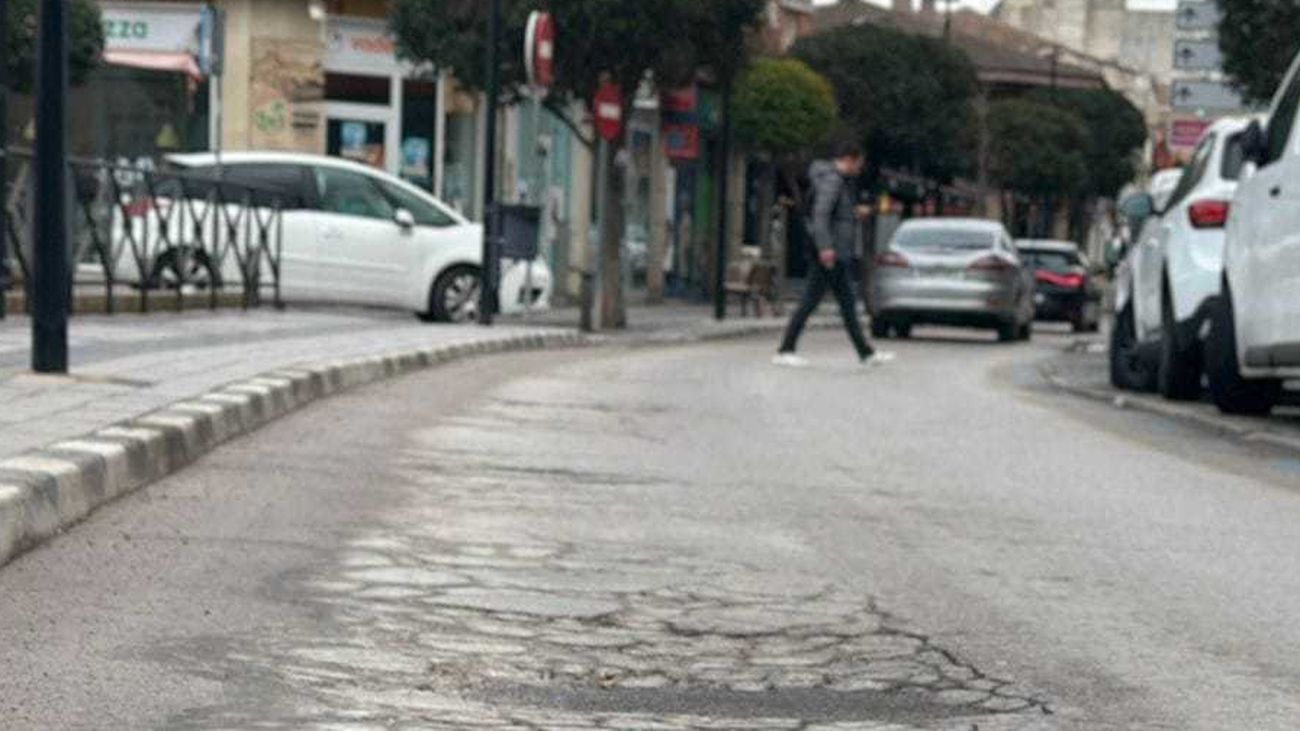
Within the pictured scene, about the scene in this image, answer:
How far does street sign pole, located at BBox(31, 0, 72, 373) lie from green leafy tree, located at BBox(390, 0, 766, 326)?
789 inches

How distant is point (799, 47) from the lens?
59906mm

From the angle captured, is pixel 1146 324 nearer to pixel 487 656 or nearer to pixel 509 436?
pixel 509 436

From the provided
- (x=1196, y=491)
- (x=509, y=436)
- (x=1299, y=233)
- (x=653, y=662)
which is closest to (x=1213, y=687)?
(x=653, y=662)

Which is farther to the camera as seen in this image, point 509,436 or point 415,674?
point 509,436

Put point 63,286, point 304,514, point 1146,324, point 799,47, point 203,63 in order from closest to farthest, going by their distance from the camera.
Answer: point 304,514, point 63,286, point 1146,324, point 203,63, point 799,47

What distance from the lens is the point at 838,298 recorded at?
889 inches

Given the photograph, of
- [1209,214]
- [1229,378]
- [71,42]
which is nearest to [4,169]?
[1209,214]

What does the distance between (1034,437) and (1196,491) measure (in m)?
2.93

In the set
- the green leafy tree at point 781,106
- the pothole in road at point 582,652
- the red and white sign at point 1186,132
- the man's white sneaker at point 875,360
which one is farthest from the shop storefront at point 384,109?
the pothole in road at point 582,652

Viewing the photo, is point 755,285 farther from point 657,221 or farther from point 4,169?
point 4,169

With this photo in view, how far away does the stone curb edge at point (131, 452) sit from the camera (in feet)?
25.5

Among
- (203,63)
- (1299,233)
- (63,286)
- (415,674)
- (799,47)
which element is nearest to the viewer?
(415,674)

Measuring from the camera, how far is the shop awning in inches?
1479

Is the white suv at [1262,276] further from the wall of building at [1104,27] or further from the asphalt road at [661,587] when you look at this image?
the wall of building at [1104,27]
